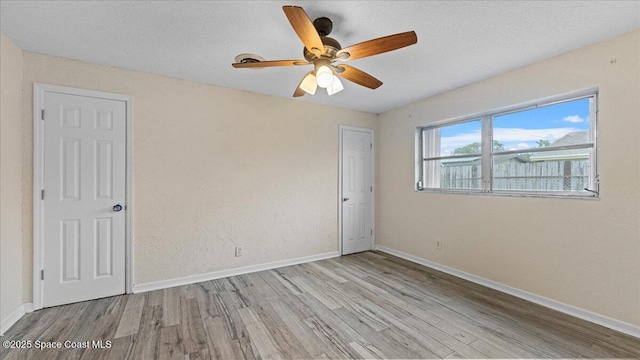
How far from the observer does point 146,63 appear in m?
2.65

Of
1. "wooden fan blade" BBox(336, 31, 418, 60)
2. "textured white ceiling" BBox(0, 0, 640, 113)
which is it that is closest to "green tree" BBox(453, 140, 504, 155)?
"textured white ceiling" BBox(0, 0, 640, 113)

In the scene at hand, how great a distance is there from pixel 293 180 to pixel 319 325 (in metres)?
2.06

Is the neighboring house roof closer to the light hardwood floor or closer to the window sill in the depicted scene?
the window sill

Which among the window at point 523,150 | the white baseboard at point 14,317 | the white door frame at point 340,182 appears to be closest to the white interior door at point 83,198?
the white baseboard at point 14,317

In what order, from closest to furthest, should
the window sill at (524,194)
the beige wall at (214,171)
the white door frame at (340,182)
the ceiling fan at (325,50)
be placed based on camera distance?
1. the ceiling fan at (325,50)
2. the window sill at (524,194)
3. the beige wall at (214,171)
4. the white door frame at (340,182)

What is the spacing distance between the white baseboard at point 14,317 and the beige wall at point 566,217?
4.38 m

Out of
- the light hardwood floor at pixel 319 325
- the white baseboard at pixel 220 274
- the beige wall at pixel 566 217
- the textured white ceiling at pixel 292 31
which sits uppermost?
the textured white ceiling at pixel 292 31

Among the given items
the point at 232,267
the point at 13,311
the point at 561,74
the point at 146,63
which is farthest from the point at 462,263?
the point at 13,311

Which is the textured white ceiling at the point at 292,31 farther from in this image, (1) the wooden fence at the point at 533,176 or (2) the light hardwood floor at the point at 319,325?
(2) the light hardwood floor at the point at 319,325

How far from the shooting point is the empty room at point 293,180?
192cm

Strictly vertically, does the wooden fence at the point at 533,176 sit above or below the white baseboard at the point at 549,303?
above

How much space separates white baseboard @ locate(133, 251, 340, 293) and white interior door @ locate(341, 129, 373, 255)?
482 mm

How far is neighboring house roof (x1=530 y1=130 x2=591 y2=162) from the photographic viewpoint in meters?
2.41

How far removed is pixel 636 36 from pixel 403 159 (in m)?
2.51
